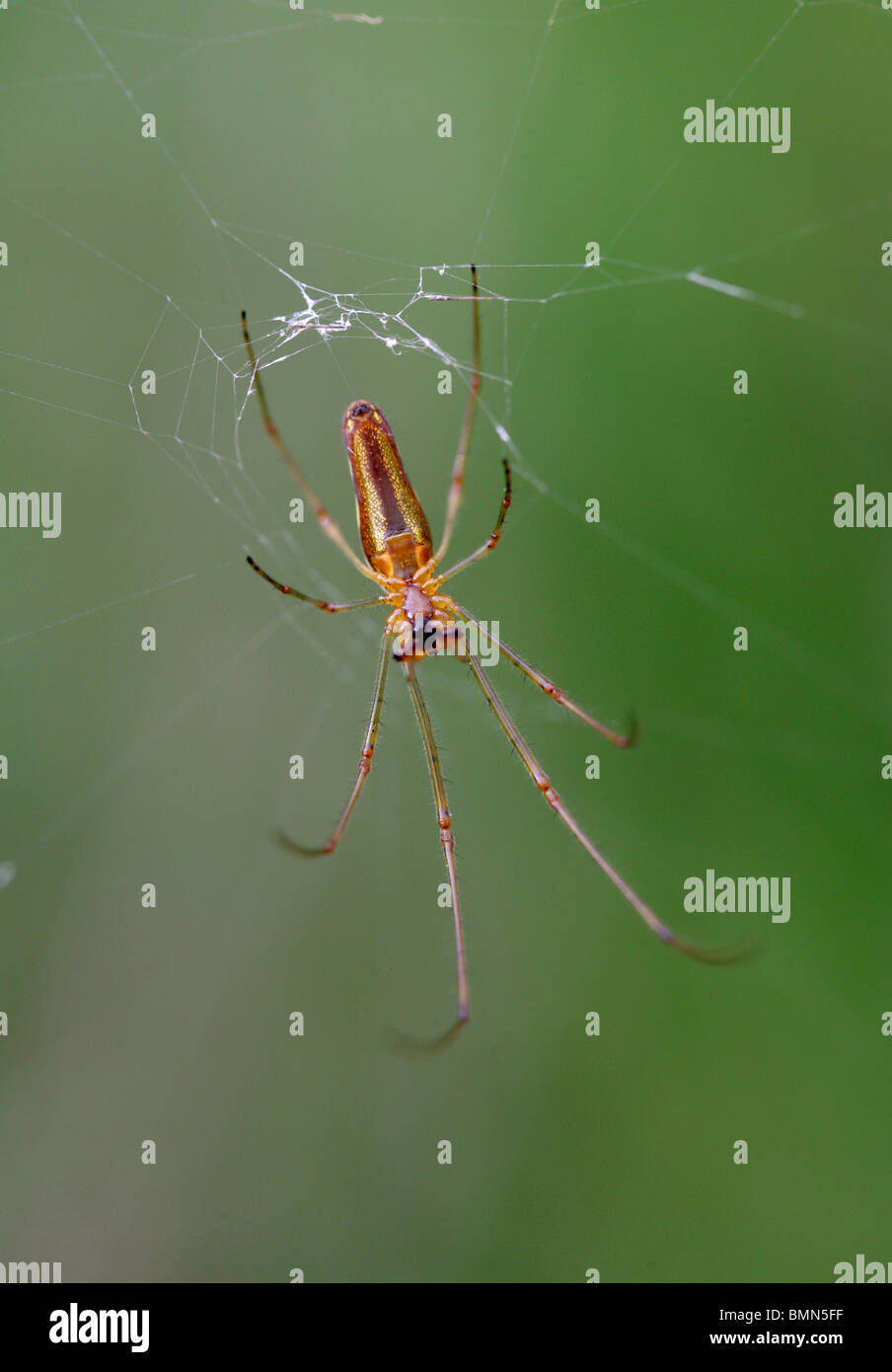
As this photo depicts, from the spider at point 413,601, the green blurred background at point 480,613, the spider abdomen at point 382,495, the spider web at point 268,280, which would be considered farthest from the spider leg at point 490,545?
the spider web at point 268,280

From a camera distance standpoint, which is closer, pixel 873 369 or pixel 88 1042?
pixel 873 369

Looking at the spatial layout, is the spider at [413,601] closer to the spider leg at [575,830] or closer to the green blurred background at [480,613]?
the spider leg at [575,830]

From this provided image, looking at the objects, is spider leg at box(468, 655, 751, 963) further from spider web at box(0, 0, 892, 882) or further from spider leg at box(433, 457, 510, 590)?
spider web at box(0, 0, 892, 882)

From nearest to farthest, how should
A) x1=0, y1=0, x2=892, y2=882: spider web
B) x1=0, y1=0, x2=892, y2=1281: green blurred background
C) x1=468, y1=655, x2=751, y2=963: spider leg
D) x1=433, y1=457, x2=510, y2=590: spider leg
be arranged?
x1=468, y1=655, x2=751, y2=963: spider leg
x1=433, y1=457, x2=510, y2=590: spider leg
x1=0, y1=0, x2=892, y2=882: spider web
x1=0, y1=0, x2=892, y2=1281: green blurred background

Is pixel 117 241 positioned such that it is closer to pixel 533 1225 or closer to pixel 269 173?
pixel 269 173

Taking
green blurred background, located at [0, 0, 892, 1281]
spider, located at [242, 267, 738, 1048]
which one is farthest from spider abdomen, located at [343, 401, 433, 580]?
green blurred background, located at [0, 0, 892, 1281]

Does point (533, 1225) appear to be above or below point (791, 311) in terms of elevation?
below

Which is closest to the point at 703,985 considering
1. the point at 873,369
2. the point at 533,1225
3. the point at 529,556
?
the point at 533,1225
